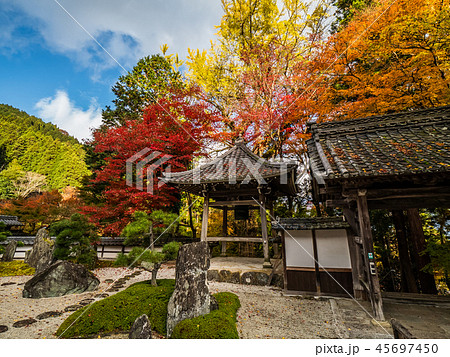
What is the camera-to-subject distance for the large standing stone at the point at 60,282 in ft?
18.3

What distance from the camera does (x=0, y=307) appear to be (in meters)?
4.75

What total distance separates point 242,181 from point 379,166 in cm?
386

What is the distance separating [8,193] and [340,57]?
29165mm

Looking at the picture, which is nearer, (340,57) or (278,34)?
(340,57)

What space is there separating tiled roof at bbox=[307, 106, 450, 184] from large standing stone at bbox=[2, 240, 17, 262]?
48.0ft

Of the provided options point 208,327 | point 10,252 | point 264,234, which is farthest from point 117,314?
point 10,252

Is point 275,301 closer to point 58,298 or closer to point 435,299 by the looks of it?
point 435,299

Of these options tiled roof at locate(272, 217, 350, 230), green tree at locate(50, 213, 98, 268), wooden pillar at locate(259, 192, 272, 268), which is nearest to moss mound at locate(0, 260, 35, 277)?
green tree at locate(50, 213, 98, 268)

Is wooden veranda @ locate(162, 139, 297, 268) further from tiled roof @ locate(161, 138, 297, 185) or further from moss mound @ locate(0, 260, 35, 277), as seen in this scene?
moss mound @ locate(0, 260, 35, 277)

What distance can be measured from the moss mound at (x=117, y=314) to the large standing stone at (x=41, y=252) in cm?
556

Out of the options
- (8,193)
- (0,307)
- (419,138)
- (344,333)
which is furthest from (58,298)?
(8,193)

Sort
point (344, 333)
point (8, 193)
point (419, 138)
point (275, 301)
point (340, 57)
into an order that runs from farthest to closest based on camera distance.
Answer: point (8, 193) → point (340, 57) → point (275, 301) → point (419, 138) → point (344, 333)

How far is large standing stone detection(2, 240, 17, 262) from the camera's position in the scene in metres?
10.1

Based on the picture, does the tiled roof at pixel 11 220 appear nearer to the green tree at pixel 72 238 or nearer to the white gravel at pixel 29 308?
the white gravel at pixel 29 308
